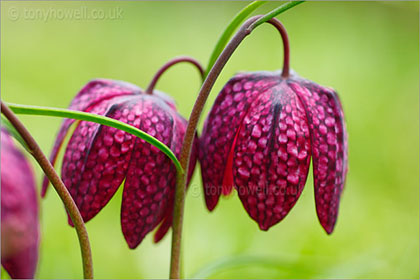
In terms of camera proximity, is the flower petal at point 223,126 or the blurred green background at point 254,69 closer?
the flower petal at point 223,126

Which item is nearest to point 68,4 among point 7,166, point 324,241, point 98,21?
point 98,21

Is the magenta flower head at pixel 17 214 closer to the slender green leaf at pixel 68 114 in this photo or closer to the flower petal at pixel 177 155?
the slender green leaf at pixel 68 114

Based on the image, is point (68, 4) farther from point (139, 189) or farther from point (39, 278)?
point (139, 189)

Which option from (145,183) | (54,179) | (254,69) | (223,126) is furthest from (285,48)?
(254,69)

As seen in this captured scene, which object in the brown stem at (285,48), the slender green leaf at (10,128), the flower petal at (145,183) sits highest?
the brown stem at (285,48)

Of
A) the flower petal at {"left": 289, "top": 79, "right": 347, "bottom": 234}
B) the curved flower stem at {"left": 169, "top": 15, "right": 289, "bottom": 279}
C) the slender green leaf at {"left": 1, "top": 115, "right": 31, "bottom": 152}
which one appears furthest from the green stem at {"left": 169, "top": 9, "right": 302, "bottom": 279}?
the slender green leaf at {"left": 1, "top": 115, "right": 31, "bottom": 152}

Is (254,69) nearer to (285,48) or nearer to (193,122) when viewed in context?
(285,48)

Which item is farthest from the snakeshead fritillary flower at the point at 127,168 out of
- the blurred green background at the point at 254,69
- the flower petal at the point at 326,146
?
the blurred green background at the point at 254,69
